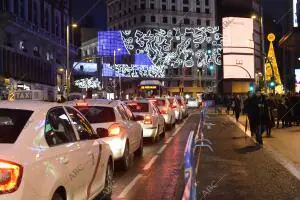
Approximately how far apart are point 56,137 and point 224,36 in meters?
112

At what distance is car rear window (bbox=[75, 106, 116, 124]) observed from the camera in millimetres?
12953

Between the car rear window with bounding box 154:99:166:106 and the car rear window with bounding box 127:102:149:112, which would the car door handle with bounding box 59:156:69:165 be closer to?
the car rear window with bounding box 127:102:149:112

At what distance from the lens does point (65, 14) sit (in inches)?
3012

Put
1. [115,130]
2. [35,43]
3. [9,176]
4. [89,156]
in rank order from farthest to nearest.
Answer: [35,43]
[115,130]
[89,156]
[9,176]

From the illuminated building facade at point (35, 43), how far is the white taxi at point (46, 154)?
118 feet

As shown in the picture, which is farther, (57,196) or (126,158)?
(126,158)

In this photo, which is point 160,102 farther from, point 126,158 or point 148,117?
point 126,158

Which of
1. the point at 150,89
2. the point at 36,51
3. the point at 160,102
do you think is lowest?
the point at 160,102

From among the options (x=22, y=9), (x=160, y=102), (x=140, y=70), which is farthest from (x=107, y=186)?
(x=140, y=70)

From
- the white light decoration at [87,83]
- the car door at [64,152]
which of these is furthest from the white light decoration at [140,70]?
the car door at [64,152]

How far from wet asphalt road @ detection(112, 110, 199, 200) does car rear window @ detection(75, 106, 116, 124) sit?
3.53ft

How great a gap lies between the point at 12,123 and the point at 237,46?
362 feet

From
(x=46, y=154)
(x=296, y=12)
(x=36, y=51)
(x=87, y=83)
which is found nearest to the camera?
(x=46, y=154)

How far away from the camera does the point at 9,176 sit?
541 cm
